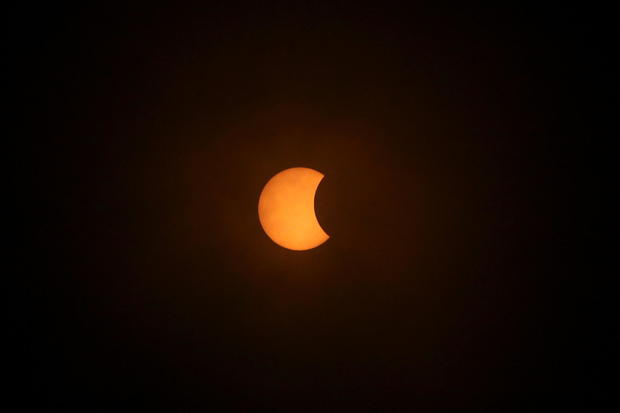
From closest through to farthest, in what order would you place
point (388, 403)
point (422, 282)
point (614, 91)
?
point (614, 91)
point (422, 282)
point (388, 403)

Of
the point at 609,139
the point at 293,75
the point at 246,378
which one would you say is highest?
the point at 293,75

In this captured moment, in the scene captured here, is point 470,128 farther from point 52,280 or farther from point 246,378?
point 52,280

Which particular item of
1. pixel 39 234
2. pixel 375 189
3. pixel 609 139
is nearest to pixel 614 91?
pixel 609 139

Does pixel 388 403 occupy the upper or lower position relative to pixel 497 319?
lower
